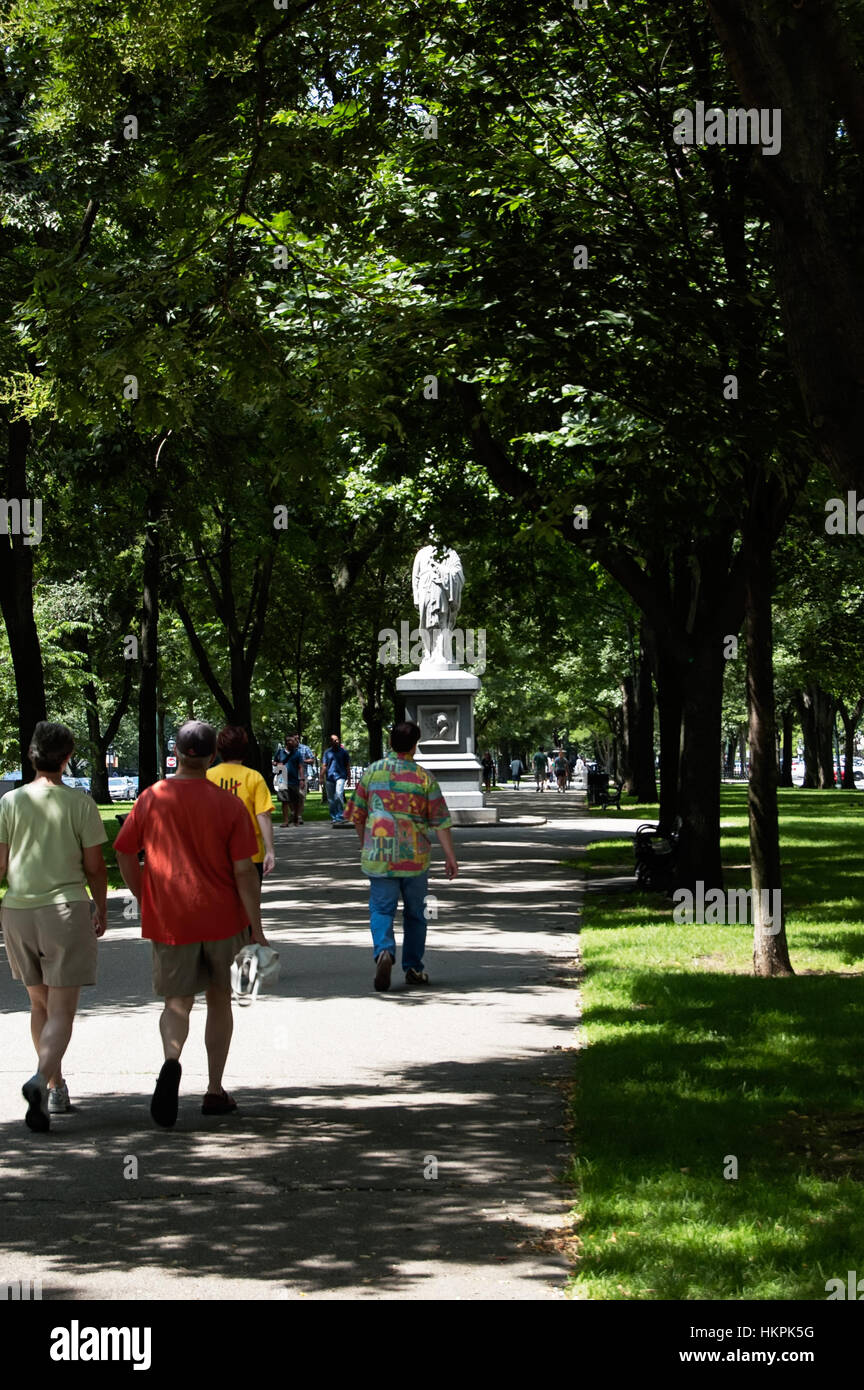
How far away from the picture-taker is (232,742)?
10.4m

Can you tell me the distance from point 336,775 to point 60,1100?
2771cm

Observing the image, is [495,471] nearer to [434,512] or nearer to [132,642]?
[434,512]

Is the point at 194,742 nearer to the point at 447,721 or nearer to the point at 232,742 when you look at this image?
the point at 232,742

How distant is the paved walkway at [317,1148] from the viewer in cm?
540

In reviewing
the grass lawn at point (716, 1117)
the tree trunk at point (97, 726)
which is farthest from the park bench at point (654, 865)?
the tree trunk at point (97, 726)

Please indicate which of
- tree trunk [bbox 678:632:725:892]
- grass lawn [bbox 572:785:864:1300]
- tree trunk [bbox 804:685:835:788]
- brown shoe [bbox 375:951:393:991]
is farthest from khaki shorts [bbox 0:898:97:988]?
tree trunk [bbox 804:685:835:788]

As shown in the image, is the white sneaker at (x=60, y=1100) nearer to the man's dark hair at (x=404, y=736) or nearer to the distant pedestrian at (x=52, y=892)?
the distant pedestrian at (x=52, y=892)

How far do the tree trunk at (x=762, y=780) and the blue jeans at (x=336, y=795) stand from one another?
24.2 metres

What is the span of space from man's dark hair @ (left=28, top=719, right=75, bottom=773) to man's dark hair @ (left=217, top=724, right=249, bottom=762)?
2476mm

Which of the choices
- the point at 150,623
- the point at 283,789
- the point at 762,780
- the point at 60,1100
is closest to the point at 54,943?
the point at 60,1100

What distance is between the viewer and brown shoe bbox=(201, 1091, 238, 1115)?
25.4 ft

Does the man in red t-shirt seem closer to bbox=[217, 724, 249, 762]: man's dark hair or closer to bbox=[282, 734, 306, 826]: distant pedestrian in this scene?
bbox=[217, 724, 249, 762]: man's dark hair

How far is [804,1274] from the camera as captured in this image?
517cm
